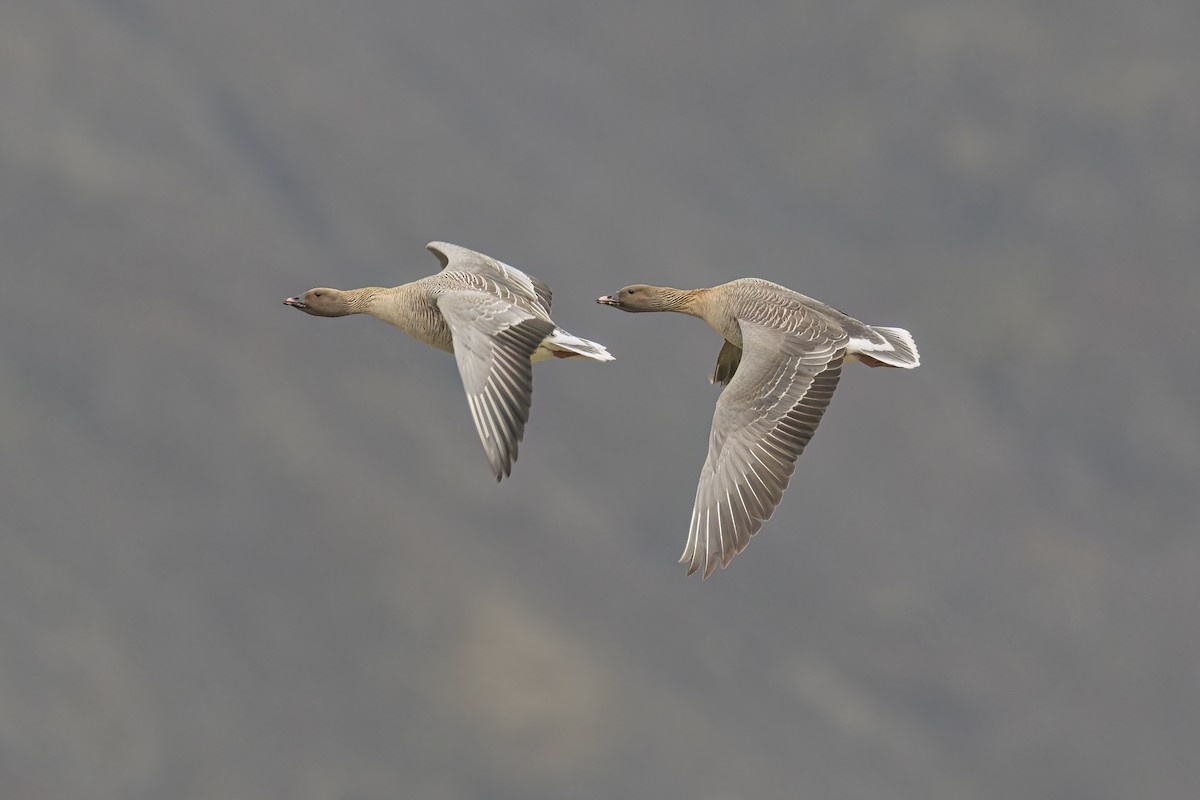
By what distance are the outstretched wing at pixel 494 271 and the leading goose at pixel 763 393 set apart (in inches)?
86.4

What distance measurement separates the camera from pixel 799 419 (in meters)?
19.4

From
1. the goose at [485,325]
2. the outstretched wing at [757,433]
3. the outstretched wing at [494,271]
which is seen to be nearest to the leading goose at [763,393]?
the outstretched wing at [757,433]

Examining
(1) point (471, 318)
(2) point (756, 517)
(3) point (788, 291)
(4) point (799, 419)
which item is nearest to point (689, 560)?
(2) point (756, 517)

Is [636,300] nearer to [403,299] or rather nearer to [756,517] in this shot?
[403,299]

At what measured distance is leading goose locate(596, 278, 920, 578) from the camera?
18.6m

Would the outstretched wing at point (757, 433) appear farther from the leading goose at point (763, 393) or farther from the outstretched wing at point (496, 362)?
the outstretched wing at point (496, 362)

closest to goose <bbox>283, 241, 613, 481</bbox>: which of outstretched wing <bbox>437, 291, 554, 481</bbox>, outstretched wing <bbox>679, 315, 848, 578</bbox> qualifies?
outstretched wing <bbox>437, 291, 554, 481</bbox>

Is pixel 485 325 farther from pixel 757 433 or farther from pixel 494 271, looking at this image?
pixel 494 271

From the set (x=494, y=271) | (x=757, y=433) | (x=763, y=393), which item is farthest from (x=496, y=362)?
(x=494, y=271)

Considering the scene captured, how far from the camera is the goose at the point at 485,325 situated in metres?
17.7

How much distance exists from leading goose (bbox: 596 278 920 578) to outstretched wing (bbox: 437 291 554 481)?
2.25 m

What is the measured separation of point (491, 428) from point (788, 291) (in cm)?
619

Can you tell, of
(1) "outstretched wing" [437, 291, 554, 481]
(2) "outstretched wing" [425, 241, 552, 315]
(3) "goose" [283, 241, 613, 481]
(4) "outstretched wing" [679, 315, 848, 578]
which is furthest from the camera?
(2) "outstretched wing" [425, 241, 552, 315]

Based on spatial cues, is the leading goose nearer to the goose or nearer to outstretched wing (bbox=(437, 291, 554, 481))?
the goose
